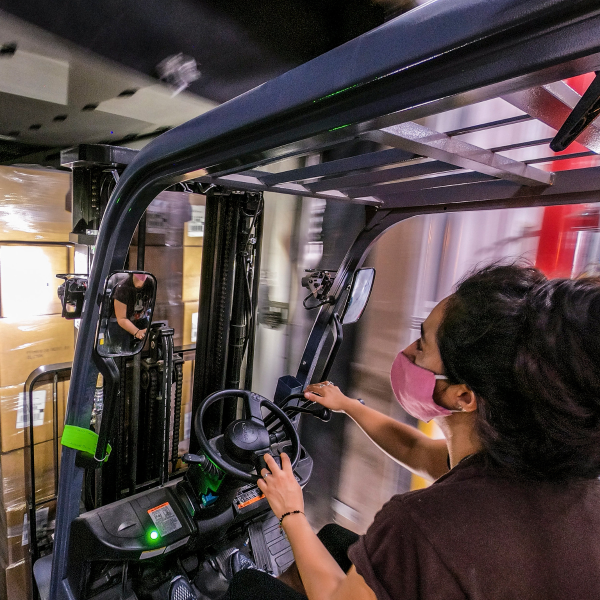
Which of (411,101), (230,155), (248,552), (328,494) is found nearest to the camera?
(411,101)

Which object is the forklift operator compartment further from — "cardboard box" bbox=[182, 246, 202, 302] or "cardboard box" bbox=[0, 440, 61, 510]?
"cardboard box" bbox=[0, 440, 61, 510]

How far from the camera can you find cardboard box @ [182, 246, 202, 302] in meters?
2.87

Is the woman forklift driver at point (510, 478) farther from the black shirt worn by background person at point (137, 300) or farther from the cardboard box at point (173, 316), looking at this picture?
the cardboard box at point (173, 316)

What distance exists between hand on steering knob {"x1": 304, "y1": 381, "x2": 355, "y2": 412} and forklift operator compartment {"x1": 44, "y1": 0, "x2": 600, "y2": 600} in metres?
0.11

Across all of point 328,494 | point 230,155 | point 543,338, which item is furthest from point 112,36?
point 328,494

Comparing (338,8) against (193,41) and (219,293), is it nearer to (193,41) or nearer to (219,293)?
(193,41)

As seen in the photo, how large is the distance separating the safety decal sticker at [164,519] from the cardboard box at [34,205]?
1.74 meters

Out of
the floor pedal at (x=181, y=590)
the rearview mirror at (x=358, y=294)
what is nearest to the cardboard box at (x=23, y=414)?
the floor pedal at (x=181, y=590)

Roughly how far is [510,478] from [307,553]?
0.65 m

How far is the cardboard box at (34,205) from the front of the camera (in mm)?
2225

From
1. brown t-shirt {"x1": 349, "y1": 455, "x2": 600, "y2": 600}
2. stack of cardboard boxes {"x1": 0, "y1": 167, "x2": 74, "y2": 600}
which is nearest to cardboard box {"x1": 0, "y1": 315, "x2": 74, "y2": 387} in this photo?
stack of cardboard boxes {"x1": 0, "y1": 167, "x2": 74, "y2": 600}

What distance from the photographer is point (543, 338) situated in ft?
2.93

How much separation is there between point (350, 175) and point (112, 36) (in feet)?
3.98

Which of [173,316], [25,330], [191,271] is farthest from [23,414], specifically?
[191,271]
